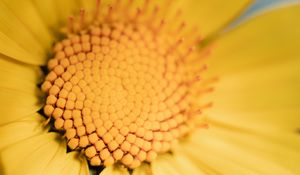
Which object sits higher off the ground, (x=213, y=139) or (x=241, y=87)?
(x=241, y=87)

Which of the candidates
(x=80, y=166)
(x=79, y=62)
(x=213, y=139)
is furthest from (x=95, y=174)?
(x=213, y=139)

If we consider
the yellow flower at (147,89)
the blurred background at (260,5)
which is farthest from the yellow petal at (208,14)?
the blurred background at (260,5)

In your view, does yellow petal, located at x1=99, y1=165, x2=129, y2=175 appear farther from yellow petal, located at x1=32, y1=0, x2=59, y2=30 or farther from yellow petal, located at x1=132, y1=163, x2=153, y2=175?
yellow petal, located at x1=32, y1=0, x2=59, y2=30

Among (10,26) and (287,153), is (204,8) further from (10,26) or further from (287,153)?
(10,26)

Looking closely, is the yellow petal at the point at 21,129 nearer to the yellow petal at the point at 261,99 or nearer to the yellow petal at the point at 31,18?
the yellow petal at the point at 31,18

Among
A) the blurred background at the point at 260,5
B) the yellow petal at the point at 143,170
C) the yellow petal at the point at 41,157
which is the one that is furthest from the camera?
the blurred background at the point at 260,5

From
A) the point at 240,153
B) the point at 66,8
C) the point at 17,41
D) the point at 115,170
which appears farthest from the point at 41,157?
the point at 240,153

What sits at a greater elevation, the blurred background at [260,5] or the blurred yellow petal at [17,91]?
the blurred background at [260,5]

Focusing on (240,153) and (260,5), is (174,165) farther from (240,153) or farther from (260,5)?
(260,5)
